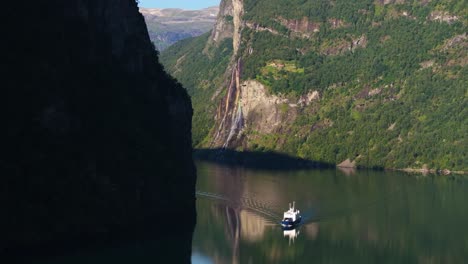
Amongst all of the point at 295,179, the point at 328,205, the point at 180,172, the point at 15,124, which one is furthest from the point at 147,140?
the point at 295,179

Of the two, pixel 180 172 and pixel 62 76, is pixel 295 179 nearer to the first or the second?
pixel 180 172

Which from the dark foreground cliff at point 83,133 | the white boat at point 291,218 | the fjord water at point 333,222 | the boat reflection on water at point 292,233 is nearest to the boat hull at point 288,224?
the white boat at point 291,218

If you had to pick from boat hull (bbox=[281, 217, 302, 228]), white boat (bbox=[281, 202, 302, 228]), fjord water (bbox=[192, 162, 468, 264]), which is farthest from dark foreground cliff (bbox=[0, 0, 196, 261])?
white boat (bbox=[281, 202, 302, 228])

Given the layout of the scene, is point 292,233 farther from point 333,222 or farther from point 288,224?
point 333,222

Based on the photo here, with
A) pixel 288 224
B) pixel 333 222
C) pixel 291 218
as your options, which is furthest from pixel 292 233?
pixel 333 222

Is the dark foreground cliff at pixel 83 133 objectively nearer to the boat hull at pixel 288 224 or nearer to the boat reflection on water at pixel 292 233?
the boat hull at pixel 288 224

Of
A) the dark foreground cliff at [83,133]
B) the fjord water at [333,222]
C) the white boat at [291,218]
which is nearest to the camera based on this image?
the dark foreground cliff at [83,133]
